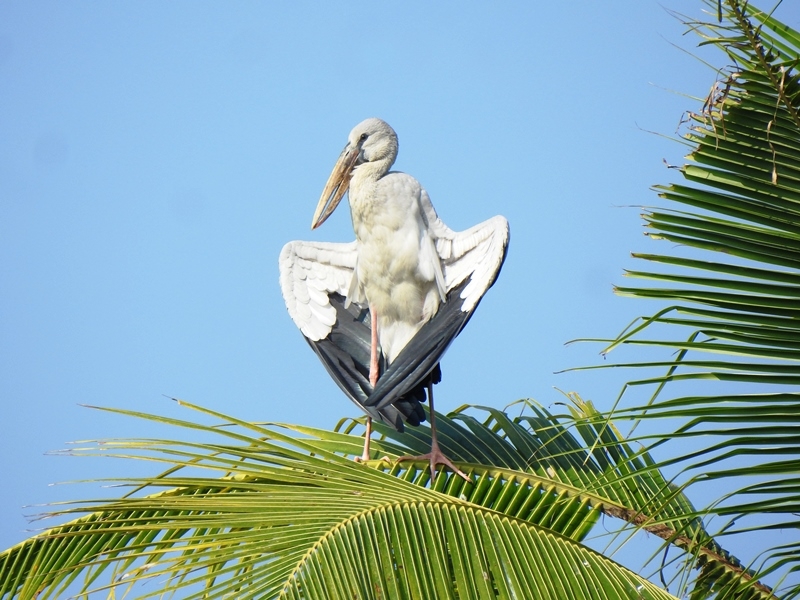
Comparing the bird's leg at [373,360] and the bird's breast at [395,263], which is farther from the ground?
the bird's breast at [395,263]

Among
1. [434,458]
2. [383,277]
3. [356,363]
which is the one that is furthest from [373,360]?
[434,458]

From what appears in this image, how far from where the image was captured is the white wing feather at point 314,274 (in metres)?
4.82

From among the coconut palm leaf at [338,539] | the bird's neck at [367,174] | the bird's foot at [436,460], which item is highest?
the bird's neck at [367,174]

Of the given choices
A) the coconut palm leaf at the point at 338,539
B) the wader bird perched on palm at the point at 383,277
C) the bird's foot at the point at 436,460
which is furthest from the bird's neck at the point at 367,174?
the coconut palm leaf at the point at 338,539

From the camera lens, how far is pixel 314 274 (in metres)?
4.95

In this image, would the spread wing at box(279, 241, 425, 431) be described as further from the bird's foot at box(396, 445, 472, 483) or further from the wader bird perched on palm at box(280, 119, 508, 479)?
the bird's foot at box(396, 445, 472, 483)

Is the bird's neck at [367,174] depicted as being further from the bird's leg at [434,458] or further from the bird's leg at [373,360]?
the bird's leg at [434,458]

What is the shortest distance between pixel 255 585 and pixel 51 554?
1.21m

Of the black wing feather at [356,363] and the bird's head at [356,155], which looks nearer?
the black wing feather at [356,363]

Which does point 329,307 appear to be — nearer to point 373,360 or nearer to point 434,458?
point 373,360

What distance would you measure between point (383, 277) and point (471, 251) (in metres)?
0.46

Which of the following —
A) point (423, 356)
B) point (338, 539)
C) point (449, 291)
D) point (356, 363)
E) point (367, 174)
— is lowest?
point (338, 539)

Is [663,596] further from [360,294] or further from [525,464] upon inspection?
[360,294]

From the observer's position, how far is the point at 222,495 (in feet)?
6.91
